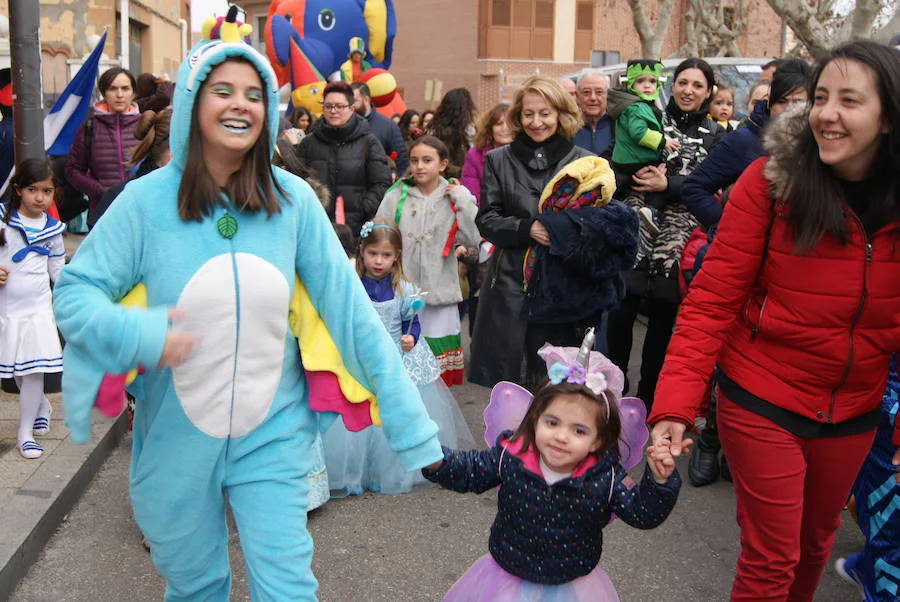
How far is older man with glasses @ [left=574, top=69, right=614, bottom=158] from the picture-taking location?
23.0ft

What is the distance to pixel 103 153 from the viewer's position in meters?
7.26

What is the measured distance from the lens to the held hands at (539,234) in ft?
18.5

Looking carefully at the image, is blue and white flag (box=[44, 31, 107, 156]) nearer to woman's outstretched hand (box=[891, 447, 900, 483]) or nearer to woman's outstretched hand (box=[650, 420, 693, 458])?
woman's outstretched hand (box=[650, 420, 693, 458])

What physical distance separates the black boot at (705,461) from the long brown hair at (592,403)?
2.27 meters

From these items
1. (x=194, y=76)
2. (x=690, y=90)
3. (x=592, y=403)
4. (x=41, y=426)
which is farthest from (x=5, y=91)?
(x=592, y=403)

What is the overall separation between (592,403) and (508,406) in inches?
14.2

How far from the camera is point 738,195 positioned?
3139 mm

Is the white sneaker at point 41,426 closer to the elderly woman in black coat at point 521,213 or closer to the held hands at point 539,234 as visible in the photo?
the elderly woman in black coat at point 521,213

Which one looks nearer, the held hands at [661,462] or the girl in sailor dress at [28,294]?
the held hands at [661,462]

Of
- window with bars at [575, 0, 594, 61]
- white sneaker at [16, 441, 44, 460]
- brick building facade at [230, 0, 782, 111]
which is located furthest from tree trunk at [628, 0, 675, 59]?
window with bars at [575, 0, 594, 61]

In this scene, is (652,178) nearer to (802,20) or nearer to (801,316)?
(801,316)

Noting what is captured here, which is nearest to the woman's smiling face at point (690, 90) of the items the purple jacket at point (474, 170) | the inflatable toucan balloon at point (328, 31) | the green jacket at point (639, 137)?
the green jacket at point (639, 137)

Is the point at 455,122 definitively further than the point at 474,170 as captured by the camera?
Yes

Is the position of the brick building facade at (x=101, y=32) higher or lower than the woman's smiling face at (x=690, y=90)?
higher
